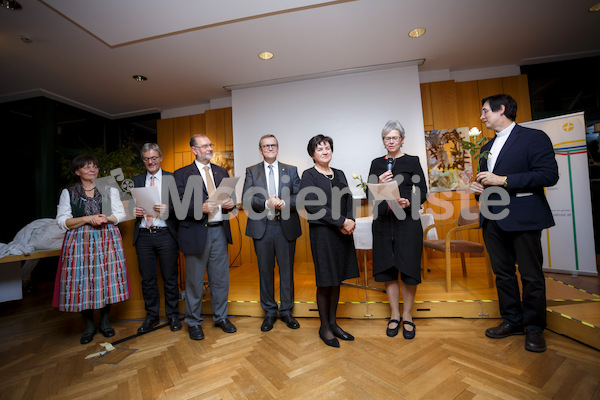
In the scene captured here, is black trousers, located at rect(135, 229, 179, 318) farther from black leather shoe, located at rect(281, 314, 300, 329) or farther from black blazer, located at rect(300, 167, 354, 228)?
black blazer, located at rect(300, 167, 354, 228)

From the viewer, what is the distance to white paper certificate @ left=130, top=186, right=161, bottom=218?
8.19 feet

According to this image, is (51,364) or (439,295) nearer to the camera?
(51,364)

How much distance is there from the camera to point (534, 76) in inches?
191

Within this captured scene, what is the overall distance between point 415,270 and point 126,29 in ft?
13.7

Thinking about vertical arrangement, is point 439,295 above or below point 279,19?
below

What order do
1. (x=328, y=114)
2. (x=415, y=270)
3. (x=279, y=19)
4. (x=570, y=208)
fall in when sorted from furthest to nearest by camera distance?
1. (x=328, y=114)
2. (x=570, y=208)
3. (x=279, y=19)
4. (x=415, y=270)

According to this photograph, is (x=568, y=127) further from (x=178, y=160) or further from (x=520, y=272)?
(x=178, y=160)

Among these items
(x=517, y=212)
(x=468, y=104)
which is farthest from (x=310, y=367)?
(x=468, y=104)

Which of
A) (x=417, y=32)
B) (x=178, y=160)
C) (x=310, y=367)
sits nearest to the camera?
(x=310, y=367)

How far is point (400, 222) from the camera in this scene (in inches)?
91.2

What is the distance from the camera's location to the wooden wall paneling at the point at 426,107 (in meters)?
4.83

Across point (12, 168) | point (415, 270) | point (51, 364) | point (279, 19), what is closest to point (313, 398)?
point (415, 270)

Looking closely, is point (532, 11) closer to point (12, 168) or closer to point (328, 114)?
point (328, 114)

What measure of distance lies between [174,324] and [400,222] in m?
2.43
